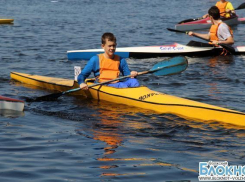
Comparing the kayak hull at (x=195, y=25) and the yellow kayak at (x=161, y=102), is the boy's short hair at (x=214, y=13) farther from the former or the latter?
the kayak hull at (x=195, y=25)

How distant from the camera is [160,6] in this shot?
3017cm

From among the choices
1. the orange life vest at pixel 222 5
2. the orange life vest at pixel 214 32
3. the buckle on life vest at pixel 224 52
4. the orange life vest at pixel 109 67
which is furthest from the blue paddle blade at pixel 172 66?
the orange life vest at pixel 222 5

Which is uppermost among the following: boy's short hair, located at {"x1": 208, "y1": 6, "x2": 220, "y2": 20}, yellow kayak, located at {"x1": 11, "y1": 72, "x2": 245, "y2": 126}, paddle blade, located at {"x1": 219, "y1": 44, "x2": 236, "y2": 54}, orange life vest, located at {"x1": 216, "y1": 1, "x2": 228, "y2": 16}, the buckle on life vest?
orange life vest, located at {"x1": 216, "y1": 1, "x2": 228, "y2": 16}

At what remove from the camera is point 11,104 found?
811 cm

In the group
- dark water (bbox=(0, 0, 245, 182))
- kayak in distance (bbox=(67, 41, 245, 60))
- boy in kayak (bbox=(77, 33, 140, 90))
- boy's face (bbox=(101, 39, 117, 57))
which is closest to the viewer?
dark water (bbox=(0, 0, 245, 182))

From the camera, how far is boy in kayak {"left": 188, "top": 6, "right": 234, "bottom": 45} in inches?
511

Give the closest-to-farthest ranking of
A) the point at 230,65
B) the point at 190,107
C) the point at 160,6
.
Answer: the point at 190,107
the point at 230,65
the point at 160,6

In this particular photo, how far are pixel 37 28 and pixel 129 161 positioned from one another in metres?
15.3

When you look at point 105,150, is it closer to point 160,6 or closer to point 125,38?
point 125,38

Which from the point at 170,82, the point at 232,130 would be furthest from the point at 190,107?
the point at 170,82

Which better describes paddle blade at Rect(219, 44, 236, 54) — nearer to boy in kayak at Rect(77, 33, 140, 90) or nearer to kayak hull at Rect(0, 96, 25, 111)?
boy in kayak at Rect(77, 33, 140, 90)

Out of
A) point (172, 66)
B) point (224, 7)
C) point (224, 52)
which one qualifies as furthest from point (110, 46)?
point (224, 7)

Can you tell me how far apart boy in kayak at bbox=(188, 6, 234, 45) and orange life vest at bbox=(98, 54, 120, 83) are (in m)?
4.61

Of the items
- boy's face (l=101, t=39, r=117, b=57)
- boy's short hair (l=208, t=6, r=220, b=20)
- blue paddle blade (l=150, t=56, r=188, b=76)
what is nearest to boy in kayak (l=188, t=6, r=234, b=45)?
boy's short hair (l=208, t=6, r=220, b=20)
